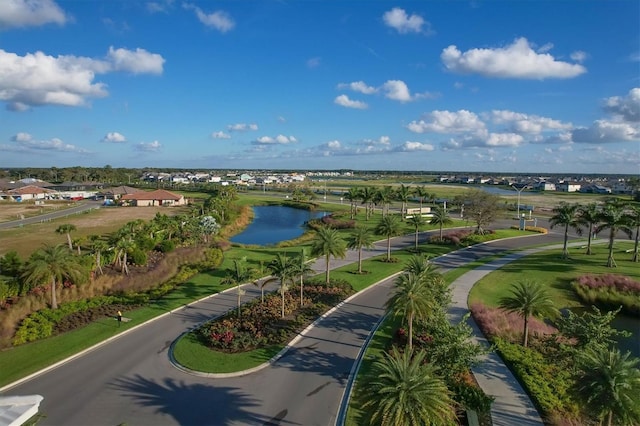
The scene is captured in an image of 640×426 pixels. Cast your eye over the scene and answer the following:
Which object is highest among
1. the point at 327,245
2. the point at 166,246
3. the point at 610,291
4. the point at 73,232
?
the point at 327,245

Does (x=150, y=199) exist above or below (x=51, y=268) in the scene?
below

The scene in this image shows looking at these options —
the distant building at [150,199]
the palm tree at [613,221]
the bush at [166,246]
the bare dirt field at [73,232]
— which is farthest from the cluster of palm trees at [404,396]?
the distant building at [150,199]

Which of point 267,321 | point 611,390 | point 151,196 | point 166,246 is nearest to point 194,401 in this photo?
point 267,321

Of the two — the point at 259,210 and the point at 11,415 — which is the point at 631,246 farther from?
the point at 259,210

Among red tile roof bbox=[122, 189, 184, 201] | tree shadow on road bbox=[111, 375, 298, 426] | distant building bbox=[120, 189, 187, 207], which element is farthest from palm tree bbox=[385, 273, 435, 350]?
red tile roof bbox=[122, 189, 184, 201]

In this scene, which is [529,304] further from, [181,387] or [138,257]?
[138,257]
